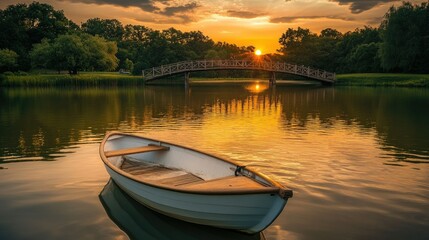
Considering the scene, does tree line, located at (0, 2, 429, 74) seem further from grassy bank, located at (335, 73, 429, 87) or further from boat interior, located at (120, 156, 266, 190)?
boat interior, located at (120, 156, 266, 190)

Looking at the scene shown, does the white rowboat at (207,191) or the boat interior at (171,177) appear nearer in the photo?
the white rowboat at (207,191)

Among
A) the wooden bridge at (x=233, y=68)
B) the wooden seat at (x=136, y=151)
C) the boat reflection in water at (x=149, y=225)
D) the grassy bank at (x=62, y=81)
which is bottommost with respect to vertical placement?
the boat reflection in water at (x=149, y=225)

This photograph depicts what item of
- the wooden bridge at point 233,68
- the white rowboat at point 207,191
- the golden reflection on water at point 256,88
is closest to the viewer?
the white rowboat at point 207,191

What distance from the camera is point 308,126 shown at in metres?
19.5

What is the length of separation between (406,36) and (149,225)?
62521 mm

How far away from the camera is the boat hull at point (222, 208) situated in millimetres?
5844

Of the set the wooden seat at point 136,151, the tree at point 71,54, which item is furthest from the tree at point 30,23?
the wooden seat at point 136,151

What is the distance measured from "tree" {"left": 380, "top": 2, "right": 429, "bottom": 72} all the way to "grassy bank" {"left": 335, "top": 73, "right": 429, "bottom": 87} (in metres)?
2.77

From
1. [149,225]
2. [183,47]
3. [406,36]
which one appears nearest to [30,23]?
[183,47]

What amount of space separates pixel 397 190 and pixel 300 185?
2302mm

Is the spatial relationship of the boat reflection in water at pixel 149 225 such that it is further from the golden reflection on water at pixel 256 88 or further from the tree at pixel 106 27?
the tree at pixel 106 27

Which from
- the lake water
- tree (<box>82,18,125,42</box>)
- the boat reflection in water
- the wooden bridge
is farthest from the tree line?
the boat reflection in water

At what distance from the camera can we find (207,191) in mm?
5902

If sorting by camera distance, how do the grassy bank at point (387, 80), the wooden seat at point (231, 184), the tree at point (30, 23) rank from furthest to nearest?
the tree at point (30, 23), the grassy bank at point (387, 80), the wooden seat at point (231, 184)
